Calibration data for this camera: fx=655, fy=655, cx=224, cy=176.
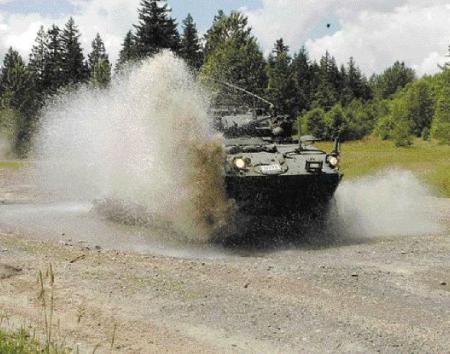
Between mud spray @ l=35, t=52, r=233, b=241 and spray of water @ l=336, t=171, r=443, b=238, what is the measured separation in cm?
276

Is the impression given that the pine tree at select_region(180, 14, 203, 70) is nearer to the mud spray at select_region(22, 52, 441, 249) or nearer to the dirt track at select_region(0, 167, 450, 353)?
the mud spray at select_region(22, 52, 441, 249)

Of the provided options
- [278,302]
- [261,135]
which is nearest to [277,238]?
[261,135]

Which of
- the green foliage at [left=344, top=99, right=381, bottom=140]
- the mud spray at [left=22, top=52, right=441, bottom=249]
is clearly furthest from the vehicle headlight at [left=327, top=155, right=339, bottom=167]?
Result: the green foliage at [left=344, top=99, right=381, bottom=140]

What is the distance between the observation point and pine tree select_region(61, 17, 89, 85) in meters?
64.0

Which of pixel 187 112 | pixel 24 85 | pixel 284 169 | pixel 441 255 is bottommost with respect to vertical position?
pixel 441 255

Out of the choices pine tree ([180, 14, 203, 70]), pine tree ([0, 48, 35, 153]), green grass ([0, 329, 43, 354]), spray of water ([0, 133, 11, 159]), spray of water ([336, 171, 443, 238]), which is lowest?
spray of water ([336, 171, 443, 238])

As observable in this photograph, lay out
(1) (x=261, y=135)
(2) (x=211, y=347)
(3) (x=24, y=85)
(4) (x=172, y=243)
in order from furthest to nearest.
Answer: (3) (x=24, y=85) < (1) (x=261, y=135) < (4) (x=172, y=243) < (2) (x=211, y=347)

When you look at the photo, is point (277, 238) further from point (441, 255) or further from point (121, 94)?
point (121, 94)

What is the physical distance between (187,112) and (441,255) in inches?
186

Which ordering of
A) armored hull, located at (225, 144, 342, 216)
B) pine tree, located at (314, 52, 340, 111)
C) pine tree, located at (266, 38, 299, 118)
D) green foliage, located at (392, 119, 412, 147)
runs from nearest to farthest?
armored hull, located at (225, 144, 342, 216), green foliage, located at (392, 119, 412, 147), pine tree, located at (266, 38, 299, 118), pine tree, located at (314, 52, 340, 111)

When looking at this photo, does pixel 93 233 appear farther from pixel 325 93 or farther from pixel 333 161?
pixel 325 93

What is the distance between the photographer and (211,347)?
5.42m

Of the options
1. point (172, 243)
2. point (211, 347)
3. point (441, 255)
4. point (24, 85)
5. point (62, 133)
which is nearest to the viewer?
point (211, 347)

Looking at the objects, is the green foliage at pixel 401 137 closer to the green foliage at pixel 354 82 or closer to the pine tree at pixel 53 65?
the pine tree at pixel 53 65
